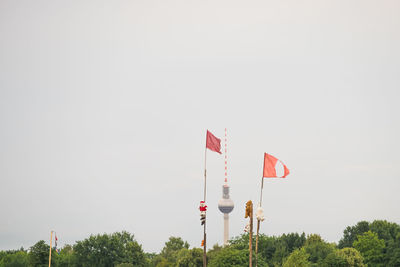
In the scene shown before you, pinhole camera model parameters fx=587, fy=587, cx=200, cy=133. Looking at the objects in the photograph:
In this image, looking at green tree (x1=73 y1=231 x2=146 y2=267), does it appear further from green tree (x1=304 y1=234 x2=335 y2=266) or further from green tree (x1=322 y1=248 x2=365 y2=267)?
green tree (x1=322 y1=248 x2=365 y2=267)

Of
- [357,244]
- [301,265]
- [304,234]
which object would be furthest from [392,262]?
[301,265]

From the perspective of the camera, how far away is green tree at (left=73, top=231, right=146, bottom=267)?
13493 cm

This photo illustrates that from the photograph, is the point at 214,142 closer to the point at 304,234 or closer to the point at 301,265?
the point at 301,265

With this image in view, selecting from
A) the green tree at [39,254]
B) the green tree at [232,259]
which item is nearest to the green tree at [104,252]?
the green tree at [39,254]

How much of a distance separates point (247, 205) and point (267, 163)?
446cm

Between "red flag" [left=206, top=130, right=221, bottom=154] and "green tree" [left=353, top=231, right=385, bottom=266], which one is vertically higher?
"red flag" [left=206, top=130, right=221, bottom=154]

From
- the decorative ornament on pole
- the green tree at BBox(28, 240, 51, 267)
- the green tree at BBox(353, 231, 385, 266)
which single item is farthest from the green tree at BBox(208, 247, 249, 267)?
the green tree at BBox(28, 240, 51, 267)

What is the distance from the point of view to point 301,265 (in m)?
91.5

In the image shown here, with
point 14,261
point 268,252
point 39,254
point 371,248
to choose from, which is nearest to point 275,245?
point 268,252

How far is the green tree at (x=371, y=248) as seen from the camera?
119 metres

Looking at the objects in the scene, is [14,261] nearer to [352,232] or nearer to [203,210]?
[352,232]

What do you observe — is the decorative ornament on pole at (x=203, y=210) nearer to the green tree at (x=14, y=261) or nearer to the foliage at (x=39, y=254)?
the foliage at (x=39, y=254)

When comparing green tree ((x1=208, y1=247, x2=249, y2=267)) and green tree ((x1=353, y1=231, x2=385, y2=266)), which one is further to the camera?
green tree ((x1=353, y1=231, x2=385, y2=266))

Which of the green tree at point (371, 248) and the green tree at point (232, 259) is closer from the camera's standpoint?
the green tree at point (232, 259)
